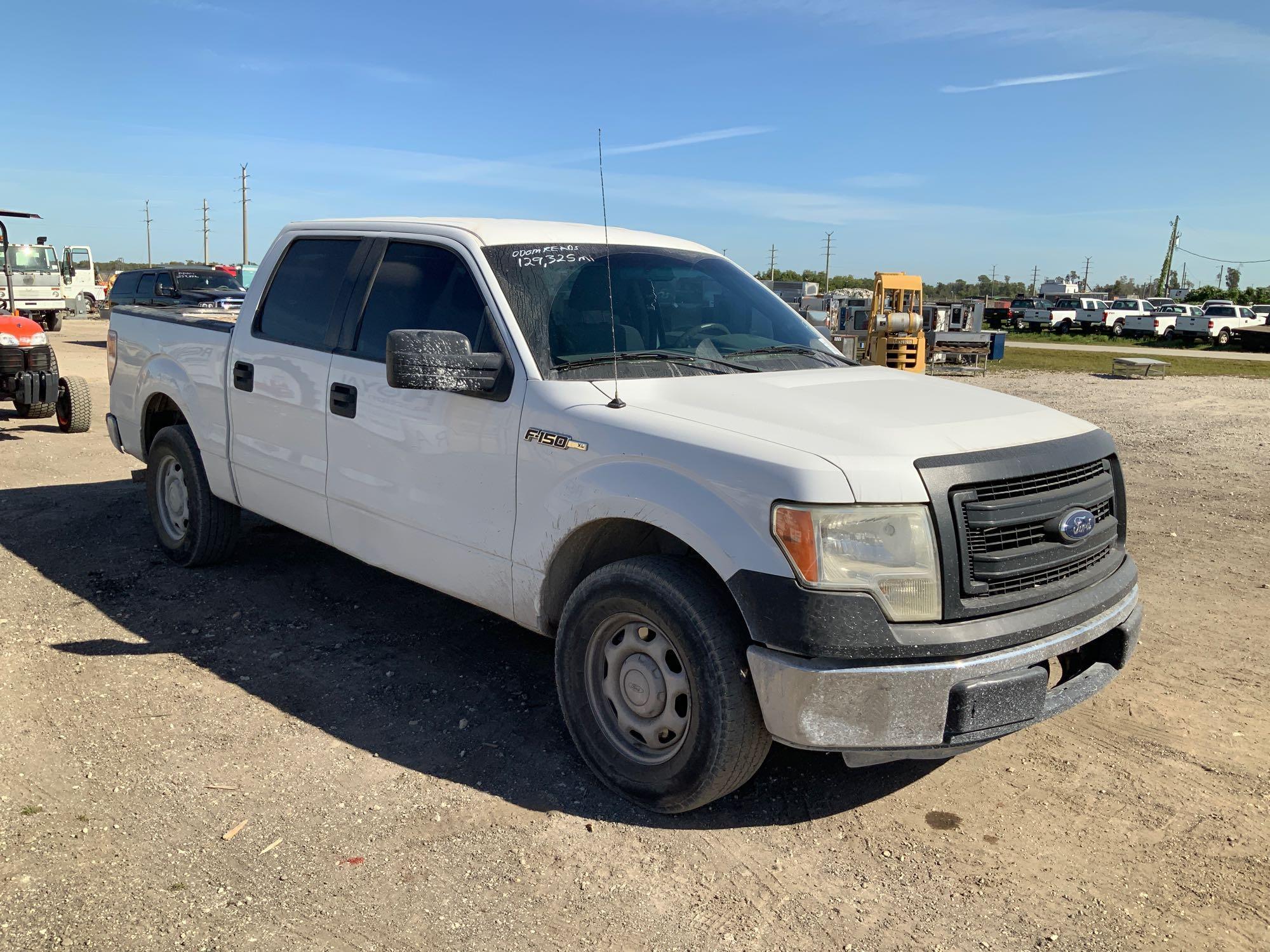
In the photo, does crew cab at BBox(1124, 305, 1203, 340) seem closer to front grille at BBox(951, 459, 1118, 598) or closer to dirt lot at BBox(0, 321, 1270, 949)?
dirt lot at BBox(0, 321, 1270, 949)

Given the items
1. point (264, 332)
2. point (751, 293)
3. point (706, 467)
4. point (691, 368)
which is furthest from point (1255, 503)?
point (264, 332)

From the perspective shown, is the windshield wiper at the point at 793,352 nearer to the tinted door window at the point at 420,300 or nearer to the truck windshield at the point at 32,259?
the tinted door window at the point at 420,300

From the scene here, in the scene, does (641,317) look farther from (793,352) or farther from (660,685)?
(660,685)

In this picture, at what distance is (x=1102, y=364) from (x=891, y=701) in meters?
27.4

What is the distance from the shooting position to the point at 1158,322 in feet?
140

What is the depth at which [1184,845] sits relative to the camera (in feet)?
11.2

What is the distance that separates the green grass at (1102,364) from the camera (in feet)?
83.1

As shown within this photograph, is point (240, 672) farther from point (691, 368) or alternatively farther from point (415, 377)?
point (691, 368)

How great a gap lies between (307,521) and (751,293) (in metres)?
2.43

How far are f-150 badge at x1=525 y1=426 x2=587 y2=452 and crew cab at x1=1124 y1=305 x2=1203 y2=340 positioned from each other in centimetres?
4386

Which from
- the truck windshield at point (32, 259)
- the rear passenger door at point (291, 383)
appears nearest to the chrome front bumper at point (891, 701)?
the rear passenger door at point (291, 383)

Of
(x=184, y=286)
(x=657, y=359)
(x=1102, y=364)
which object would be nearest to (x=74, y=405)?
(x=657, y=359)

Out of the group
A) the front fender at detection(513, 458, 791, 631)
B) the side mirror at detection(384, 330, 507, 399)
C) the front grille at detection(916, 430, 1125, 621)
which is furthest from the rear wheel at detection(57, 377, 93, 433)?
the front grille at detection(916, 430, 1125, 621)

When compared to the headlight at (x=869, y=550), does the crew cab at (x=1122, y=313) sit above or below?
above
